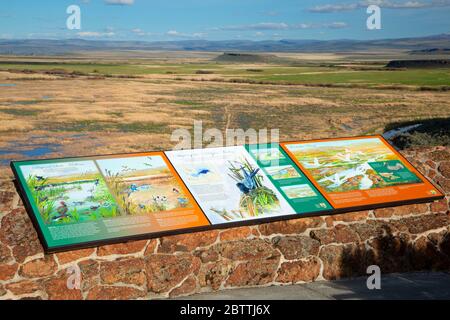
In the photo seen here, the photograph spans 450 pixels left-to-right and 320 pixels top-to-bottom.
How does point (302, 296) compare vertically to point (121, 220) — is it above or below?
below

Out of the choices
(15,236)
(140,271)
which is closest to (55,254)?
(15,236)

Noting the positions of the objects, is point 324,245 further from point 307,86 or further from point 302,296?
point 307,86

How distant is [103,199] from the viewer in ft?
18.9

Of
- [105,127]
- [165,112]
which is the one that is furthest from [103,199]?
[165,112]

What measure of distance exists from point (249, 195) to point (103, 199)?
1.55 meters

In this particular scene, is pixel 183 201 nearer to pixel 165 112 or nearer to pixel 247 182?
pixel 247 182

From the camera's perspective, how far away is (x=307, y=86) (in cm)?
7106

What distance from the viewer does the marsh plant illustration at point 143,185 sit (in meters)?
5.84

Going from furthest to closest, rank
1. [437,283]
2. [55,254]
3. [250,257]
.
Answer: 1. [437,283]
2. [250,257]
3. [55,254]

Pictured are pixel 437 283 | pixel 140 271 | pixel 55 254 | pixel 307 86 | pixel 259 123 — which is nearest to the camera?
pixel 55 254

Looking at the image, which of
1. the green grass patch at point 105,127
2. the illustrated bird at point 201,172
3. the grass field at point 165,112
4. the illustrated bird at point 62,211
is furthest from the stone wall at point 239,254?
the green grass patch at point 105,127

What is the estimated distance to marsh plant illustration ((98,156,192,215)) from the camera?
19.2 feet

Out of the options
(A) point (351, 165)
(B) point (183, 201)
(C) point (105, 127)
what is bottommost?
(C) point (105, 127)
